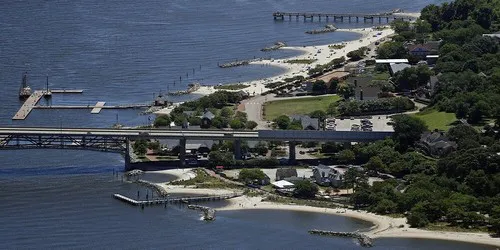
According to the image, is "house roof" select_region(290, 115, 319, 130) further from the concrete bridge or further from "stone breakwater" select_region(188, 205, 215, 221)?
"stone breakwater" select_region(188, 205, 215, 221)

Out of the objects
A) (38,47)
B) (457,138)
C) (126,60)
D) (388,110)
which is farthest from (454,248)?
(38,47)

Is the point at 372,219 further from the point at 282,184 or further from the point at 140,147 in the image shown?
the point at 140,147

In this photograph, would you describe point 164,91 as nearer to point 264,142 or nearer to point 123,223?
point 264,142

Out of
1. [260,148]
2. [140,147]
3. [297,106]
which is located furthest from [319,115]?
[140,147]

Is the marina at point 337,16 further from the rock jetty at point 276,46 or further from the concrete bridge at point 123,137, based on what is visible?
the concrete bridge at point 123,137

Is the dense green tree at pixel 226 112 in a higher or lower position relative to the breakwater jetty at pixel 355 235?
higher

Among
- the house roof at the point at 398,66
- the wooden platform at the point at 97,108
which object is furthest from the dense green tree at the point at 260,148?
the house roof at the point at 398,66

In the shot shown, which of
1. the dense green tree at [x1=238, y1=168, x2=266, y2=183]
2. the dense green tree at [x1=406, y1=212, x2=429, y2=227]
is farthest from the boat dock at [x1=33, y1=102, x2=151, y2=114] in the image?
the dense green tree at [x1=406, y1=212, x2=429, y2=227]
